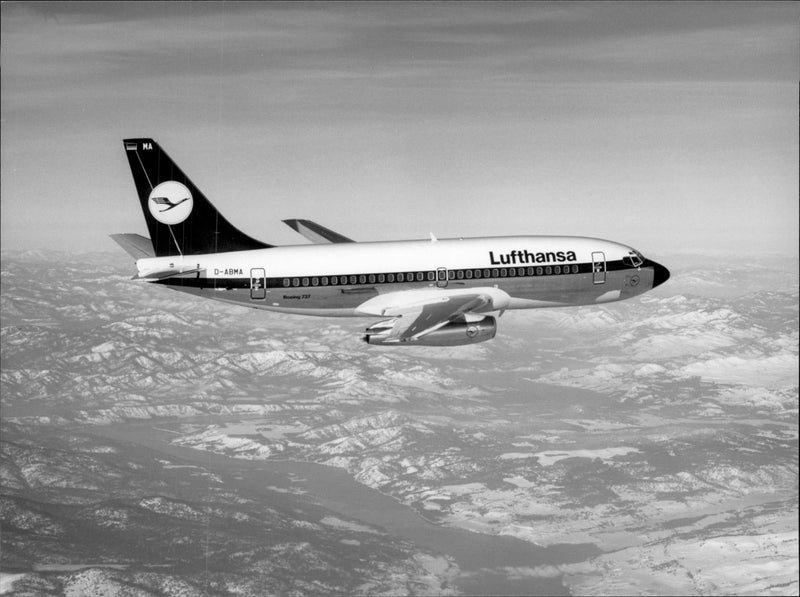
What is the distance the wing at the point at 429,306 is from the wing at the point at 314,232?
1578cm

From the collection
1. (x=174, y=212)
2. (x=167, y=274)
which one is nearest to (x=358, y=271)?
(x=167, y=274)

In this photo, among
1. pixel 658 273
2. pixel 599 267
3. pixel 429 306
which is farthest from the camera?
pixel 658 273

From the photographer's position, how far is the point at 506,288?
7250 cm

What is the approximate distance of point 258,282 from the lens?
6894 cm

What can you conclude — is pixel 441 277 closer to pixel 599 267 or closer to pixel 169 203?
pixel 599 267

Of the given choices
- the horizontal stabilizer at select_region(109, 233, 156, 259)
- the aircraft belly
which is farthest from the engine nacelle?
the horizontal stabilizer at select_region(109, 233, 156, 259)

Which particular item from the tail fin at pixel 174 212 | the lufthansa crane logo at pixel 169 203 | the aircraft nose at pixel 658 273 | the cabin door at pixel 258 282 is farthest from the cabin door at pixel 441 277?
the aircraft nose at pixel 658 273

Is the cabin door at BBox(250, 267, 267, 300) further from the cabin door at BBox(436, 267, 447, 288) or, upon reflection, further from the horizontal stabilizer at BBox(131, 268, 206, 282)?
the cabin door at BBox(436, 267, 447, 288)

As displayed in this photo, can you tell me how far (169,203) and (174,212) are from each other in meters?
0.90

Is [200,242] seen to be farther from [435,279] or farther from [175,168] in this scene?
[435,279]

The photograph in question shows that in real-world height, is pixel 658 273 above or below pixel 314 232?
below

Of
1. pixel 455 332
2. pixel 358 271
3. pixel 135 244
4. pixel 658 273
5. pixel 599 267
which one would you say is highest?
pixel 135 244

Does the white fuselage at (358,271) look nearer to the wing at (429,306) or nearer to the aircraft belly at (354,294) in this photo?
the aircraft belly at (354,294)

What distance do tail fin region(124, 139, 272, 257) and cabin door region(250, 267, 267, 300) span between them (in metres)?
3.32
